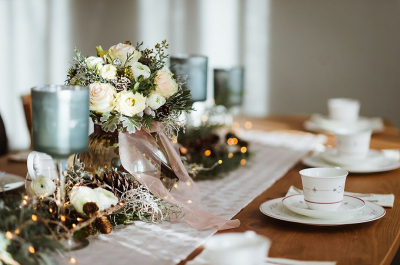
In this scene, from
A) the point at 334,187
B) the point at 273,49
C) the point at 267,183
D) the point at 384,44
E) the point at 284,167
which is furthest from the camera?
the point at 273,49

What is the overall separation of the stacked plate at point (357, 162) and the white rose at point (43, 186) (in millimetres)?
936

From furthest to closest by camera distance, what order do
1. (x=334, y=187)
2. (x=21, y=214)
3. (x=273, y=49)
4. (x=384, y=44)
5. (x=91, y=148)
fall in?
(x=273, y=49)
(x=384, y=44)
(x=91, y=148)
(x=334, y=187)
(x=21, y=214)

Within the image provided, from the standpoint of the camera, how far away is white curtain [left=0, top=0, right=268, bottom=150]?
3.95 meters

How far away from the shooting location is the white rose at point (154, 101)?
1246 mm

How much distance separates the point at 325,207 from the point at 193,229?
290mm

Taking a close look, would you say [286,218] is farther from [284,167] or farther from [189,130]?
[189,130]

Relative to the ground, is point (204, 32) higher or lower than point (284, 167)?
higher

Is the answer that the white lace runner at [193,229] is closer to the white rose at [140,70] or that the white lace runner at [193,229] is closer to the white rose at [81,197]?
the white rose at [81,197]

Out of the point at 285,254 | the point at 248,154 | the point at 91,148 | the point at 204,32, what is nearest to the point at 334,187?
the point at 285,254

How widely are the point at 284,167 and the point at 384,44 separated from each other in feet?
7.26

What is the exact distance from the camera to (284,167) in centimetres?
179

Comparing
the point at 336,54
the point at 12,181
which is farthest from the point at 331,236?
the point at 336,54

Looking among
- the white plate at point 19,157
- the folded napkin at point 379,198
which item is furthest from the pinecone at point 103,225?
the white plate at point 19,157

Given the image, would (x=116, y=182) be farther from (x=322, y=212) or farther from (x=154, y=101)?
(x=322, y=212)
